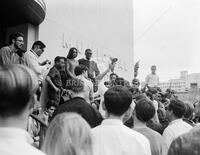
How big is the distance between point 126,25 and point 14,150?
1740 cm

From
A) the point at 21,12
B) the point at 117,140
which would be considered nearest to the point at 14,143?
the point at 117,140

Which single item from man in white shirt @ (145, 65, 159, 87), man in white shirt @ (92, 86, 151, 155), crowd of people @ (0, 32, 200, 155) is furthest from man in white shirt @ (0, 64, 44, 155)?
man in white shirt @ (145, 65, 159, 87)

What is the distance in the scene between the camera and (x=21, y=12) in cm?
820

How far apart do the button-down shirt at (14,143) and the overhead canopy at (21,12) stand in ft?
20.7

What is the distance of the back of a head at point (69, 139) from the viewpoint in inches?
71.6

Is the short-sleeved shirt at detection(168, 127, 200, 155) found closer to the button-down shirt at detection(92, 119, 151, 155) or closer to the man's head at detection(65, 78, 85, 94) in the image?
the button-down shirt at detection(92, 119, 151, 155)

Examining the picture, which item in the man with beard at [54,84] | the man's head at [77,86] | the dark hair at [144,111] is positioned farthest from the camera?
the man with beard at [54,84]

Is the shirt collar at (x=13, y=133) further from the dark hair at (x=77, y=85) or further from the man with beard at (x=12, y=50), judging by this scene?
the man with beard at (x=12, y=50)

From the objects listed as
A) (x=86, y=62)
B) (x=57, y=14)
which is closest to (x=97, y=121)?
(x=86, y=62)

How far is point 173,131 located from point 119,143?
4.50 ft

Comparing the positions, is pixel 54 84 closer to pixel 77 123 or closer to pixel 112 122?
pixel 112 122

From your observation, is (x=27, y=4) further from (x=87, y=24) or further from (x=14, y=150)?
(x=14, y=150)

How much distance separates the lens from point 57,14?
10.3 meters

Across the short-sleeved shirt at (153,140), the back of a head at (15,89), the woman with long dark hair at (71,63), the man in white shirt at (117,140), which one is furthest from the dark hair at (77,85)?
the woman with long dark hair at (71,63)
